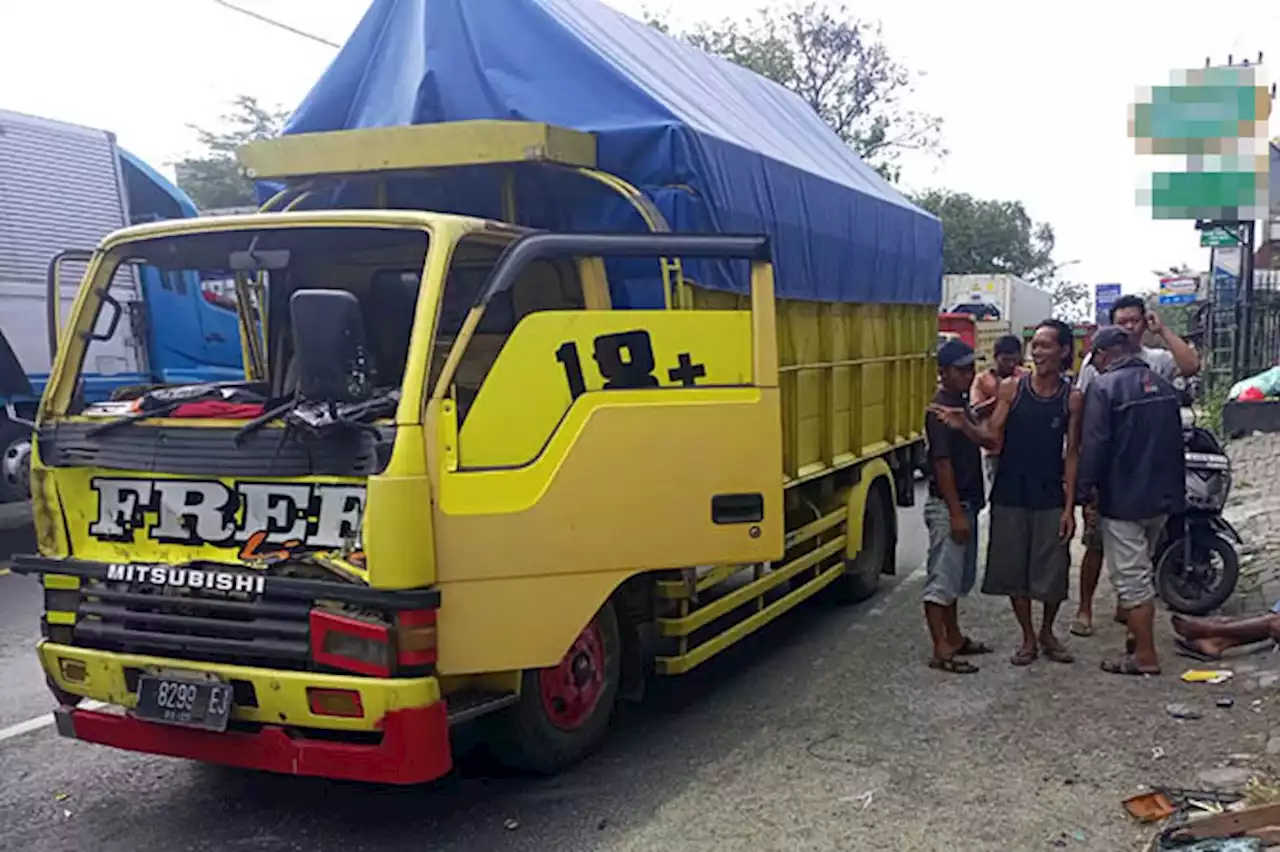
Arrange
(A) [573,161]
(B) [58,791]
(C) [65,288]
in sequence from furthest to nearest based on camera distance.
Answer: (C) [65,288] < (A) [573,161] < (B) [58,791]

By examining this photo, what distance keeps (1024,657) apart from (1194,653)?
2.84 feet

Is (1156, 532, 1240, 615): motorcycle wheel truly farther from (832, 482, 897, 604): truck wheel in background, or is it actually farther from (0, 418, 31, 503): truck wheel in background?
(0, 418, 31, 503): truck wheel in background

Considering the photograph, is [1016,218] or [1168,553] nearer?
[1168,553]

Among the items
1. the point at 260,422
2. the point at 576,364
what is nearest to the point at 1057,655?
the point at 576,364

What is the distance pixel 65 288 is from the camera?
33.8 ft

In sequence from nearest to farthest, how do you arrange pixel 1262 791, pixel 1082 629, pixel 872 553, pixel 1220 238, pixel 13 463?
pixel 1262 791 → pixel 1082 629 → pixel 872 553 → pixel 13 463 → pixel 1220 238

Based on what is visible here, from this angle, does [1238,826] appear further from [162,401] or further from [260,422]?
[162,401]

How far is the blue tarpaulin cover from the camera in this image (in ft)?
16.7

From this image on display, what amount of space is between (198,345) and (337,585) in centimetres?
814

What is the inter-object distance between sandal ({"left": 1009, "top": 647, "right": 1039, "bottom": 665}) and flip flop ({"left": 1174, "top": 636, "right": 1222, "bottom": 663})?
2.49 feet

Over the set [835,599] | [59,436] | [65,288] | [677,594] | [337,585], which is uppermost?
[65,288]

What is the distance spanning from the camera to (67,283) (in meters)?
10.4

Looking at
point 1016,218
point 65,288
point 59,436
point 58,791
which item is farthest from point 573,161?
point 1016,218

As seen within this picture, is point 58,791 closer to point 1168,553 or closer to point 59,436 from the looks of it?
point 59,436
